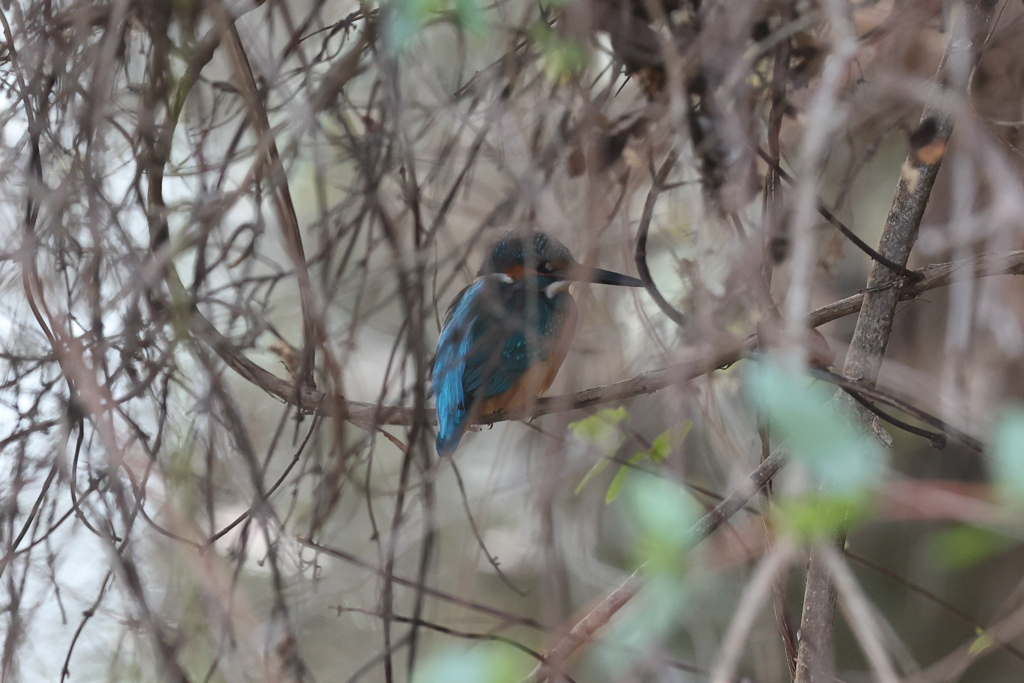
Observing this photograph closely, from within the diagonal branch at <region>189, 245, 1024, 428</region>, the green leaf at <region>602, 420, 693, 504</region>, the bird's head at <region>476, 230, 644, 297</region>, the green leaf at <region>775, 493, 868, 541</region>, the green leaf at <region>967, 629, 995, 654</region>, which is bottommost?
the green leaf at <region>775, 493, 868, 541</region>

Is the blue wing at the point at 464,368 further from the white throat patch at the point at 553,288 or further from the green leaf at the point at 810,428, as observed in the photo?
the green leaf at the point at 810,428

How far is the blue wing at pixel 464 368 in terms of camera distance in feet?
6.71

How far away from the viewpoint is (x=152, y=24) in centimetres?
141

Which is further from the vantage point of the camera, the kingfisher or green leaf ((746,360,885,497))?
the kingfisher

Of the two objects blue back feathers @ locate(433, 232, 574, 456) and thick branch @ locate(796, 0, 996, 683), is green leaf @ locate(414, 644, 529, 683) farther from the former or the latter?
blue back feathers @ locate(433, 232, 574, 456)

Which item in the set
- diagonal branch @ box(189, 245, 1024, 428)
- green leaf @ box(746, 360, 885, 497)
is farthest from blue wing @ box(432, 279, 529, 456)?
green leaf @ box(746, 360, 885, 497)

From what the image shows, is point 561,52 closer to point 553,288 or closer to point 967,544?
point 967,544

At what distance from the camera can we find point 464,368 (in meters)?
2.14

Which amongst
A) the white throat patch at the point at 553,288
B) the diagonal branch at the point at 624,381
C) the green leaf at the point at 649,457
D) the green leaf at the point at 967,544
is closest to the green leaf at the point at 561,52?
the diagonal branch at the point at 624,381

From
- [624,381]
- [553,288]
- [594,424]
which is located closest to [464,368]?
[553,288]

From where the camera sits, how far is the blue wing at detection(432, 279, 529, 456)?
6.71ft

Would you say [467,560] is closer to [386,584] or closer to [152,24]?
[386,584]

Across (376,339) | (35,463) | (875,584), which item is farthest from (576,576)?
(35,463)

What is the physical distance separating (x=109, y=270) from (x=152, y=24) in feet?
1.45
